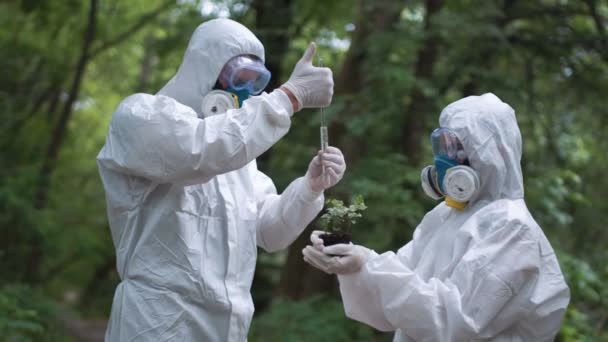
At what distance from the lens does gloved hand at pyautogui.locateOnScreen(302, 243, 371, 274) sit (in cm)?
285

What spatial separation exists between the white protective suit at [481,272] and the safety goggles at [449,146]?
3 centimetres

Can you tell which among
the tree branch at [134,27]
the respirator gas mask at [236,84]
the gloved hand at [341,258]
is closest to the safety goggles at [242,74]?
the respirator gas mask at [236,84]

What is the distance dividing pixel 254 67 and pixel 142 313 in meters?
1.07

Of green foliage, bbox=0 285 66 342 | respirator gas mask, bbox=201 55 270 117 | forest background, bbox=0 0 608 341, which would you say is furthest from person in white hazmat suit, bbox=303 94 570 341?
green foliage, bbox=0 285 66 342

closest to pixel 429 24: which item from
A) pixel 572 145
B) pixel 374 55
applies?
pixel 374 55

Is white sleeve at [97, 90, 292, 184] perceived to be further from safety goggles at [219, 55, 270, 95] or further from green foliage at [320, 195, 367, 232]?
green foliage at [320, 195, 367, 232]

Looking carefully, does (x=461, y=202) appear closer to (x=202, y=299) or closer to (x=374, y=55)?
(x=202, y=299)

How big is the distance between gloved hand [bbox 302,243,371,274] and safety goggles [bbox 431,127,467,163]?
0.50m

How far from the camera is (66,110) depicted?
8.30 meters

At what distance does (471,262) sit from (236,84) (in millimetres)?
1159

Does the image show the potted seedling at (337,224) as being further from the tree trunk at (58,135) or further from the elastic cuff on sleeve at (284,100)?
the tree trunk at (58,135)

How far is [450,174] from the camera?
2904 mm

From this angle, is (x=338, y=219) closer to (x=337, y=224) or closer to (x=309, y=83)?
(x=337, y=224)

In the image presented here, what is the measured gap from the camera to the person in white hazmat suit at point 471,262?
2699mm
